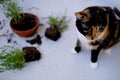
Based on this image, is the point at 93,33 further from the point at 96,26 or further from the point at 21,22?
the point at 21,22

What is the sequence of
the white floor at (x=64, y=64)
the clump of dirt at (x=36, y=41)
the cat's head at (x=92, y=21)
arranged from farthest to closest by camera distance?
the clump of dirt at (x=36, y=41)
the white floor at (x=64, y=64)
the cat's head at (x=92, y=21)

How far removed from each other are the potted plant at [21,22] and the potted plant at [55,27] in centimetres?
6

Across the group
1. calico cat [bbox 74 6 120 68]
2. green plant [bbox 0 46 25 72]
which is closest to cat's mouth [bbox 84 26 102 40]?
calico cat [bbox 74 6 120 68]

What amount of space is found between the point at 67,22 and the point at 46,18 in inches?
4.1

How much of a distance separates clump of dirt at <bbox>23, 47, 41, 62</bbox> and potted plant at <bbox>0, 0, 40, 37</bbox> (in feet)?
0.28

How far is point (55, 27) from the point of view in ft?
3.39

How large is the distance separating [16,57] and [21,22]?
0.19 metres

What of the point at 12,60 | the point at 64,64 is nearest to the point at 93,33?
the point at 64,64

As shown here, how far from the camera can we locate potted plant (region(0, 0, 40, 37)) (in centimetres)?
101

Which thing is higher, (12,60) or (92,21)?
(92,21)

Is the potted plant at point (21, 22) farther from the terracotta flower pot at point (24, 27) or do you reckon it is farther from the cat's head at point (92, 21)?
the cat's head at point (92, 21)

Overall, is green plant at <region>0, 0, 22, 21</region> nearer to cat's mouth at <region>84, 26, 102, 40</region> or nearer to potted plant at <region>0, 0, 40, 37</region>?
potted plant at <region>0, 0, 40, 37</region>

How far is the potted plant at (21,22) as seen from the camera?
101 cm

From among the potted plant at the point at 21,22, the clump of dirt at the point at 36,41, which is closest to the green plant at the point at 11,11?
the potted plant at the point at 21,22
